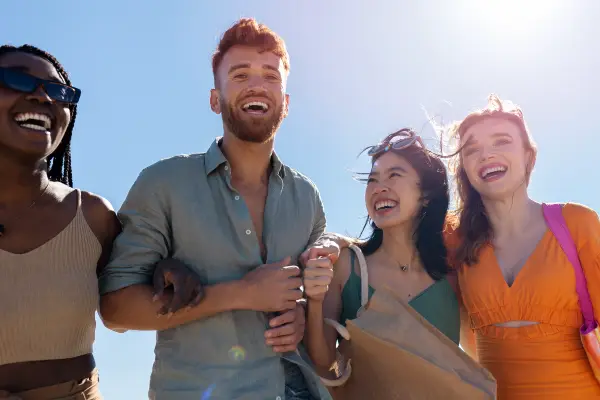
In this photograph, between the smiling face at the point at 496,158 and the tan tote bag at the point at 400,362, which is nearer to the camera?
the tan tote bag at the point at 400,362

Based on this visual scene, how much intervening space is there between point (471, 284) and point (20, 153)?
302cm

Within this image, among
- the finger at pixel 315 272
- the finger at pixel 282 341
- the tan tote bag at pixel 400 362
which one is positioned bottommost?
the tan tote bag at pixel 400 362

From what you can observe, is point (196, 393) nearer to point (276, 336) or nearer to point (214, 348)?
point (214, 348)

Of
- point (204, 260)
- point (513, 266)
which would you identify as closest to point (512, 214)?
point (513, 266)

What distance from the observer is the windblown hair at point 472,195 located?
4.25 m

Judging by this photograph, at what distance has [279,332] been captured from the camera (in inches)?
122

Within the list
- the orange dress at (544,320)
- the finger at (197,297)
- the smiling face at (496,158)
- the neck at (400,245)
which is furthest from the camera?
the neck at (400,245)

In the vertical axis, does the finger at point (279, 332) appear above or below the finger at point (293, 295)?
below

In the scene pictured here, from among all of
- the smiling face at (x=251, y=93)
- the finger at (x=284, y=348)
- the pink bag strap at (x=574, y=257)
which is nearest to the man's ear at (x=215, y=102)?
the smiling face at (x=251, y=93)

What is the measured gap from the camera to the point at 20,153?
3.14m

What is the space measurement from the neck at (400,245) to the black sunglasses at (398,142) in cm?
61

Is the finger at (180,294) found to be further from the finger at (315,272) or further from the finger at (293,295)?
the finger at (315,272)

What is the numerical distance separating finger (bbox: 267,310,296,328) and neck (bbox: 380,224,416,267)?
1382 mm

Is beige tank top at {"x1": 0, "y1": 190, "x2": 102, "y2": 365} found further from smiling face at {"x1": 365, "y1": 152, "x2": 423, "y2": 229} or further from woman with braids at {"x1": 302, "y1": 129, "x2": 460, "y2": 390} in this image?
smiling face at {"x1": 365, "y1": 152, "x2": 423, "y2": 229}
